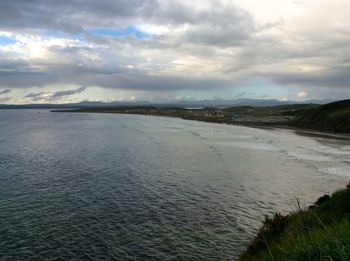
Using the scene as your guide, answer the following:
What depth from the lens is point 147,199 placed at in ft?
111

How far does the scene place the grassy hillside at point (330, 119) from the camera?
111 meters

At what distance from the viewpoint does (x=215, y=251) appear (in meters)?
22.7

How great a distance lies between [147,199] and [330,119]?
341ft

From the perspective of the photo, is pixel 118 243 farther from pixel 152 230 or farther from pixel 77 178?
pixel 77 178

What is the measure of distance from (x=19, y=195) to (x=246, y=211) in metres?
22.0

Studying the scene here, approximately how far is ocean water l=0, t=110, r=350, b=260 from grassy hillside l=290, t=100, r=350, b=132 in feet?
175

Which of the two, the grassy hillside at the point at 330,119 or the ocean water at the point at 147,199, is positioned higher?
the grassy hillside at the point at 330,119

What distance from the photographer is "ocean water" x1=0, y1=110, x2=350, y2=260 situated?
23.4 meters

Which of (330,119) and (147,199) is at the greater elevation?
(330,119)

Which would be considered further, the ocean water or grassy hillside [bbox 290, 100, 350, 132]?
grassy hillside [bbox 290, 100, 350, 132]

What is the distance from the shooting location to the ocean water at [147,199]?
76.7 ft

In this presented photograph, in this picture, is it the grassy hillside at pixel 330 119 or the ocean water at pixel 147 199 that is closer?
the ocean water at pixel 147 199

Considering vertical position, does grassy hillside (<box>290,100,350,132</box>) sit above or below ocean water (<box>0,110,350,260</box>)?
above

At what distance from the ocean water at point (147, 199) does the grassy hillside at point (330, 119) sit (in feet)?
175
